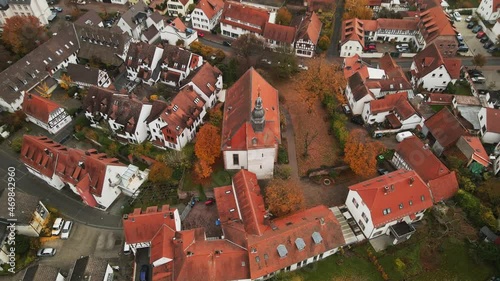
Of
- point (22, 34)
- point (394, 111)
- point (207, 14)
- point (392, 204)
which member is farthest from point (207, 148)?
point (22, 34)

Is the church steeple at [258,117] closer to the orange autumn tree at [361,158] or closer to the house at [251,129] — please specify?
the house at [251,129]

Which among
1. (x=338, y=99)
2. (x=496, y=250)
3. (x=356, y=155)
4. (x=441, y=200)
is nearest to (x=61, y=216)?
(x=356, y=155)

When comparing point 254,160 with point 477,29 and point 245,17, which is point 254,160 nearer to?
point 245,17

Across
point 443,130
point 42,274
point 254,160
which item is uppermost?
point 443,130

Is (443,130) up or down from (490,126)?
down

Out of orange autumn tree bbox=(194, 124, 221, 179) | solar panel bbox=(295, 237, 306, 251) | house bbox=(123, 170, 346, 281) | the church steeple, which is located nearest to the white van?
house bbox=(123, 170, 346, 281)

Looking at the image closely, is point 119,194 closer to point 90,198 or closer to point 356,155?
point 90,198

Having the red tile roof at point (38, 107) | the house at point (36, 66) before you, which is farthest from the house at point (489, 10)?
the red tile roof at point (38, 107)
